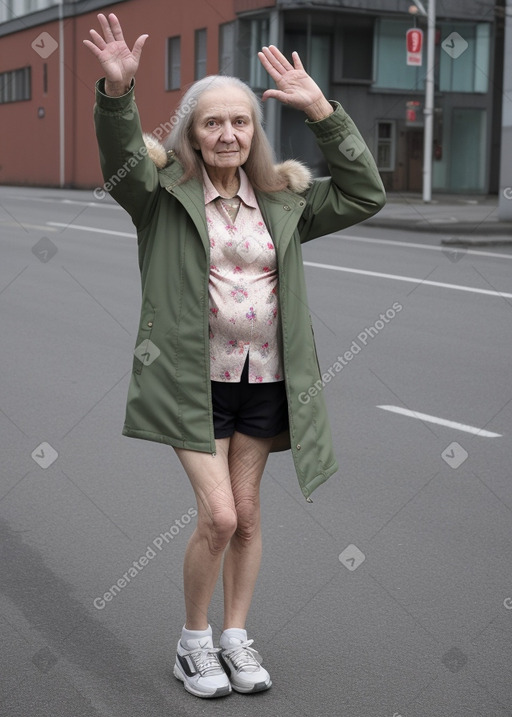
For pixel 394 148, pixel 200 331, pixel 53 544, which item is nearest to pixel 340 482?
pixel 53 544

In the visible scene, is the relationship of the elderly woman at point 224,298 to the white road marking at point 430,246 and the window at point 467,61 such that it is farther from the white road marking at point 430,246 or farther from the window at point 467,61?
the window at point 467,61

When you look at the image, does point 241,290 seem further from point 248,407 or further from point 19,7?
point 19,7

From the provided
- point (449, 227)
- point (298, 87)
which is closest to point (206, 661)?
point (298, 87)

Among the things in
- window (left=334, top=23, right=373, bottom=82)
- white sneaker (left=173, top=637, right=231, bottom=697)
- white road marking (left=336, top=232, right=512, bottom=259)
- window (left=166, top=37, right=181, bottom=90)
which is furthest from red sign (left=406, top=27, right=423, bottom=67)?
white sneaker (left=173, top=637, right=231, bottom=697)

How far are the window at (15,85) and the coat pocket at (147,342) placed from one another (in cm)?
4919

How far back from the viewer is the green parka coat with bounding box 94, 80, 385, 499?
375 centimetres

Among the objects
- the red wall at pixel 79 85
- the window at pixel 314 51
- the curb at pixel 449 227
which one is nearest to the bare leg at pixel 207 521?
the curb at pixel 449 227

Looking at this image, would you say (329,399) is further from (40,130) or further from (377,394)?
(40,130)

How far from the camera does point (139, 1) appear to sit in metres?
42.7

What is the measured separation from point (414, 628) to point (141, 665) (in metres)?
1.02

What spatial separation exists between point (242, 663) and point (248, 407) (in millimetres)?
837

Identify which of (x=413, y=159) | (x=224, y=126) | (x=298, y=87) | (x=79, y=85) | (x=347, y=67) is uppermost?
(x=347, y=67)

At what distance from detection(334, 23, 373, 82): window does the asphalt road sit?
1170 inches

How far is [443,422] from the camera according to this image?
7.67 m
